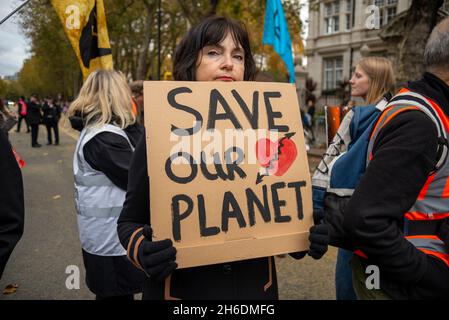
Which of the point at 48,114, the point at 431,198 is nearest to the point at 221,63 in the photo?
the point at 431,198

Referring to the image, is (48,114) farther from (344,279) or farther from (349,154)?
(349,154)

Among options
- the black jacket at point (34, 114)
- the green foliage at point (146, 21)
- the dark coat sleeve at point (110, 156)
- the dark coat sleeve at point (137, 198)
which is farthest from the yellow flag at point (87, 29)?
the black jacket at point (34, 114)

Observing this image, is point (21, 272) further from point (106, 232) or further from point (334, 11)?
point (334, 11)

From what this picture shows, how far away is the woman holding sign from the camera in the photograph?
1.44 meters

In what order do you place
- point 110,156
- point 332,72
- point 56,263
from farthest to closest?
point 332,72
point 56,263
point 110,156

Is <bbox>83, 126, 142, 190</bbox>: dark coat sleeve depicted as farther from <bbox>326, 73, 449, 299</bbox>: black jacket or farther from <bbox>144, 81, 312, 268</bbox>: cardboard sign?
<bbox>326, 73, 449, 299</bbox>: black jacket

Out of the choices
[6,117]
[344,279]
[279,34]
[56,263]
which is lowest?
[56,263]

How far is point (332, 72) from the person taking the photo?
2927 centimetres

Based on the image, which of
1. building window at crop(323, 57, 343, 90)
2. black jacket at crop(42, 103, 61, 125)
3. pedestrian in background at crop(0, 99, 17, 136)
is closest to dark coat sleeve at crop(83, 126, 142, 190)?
pedestrian in background at crop(0, 99, 17, 136)

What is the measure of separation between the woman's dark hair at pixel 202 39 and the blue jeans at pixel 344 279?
1.34 metres

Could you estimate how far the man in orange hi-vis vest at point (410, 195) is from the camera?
125 centimetres

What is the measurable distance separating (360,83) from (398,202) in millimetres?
1739

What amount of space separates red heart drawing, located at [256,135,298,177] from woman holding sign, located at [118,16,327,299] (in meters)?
0.36
